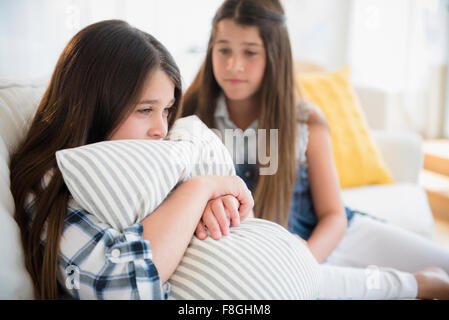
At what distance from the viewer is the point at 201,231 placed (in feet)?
1.83

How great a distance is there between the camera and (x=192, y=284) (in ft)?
1.65

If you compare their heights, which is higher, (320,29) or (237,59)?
(320,29)

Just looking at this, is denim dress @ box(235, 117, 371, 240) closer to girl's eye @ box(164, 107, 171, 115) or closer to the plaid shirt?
girl's eye @ box(164, 107, 171, 115)

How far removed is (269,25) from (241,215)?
0.53 meters

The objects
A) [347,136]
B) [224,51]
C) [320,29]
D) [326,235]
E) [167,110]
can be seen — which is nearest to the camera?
[167,110]

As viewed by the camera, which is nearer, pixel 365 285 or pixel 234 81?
pixel 365 285

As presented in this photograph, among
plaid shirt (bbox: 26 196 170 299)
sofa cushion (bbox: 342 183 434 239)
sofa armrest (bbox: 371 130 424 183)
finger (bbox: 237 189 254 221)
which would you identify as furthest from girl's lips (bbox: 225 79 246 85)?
sofa armrest (bbox: 371 130 424 183)

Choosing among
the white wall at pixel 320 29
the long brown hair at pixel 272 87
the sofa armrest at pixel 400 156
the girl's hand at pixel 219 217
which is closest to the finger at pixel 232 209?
the girl's hand at pixel 219 217

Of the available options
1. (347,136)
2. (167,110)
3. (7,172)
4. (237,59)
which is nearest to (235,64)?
(237,59)

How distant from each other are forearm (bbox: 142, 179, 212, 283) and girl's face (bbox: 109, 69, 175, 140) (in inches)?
5.3

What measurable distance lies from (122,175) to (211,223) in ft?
0.49

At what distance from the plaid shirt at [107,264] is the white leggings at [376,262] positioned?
0.33 meters

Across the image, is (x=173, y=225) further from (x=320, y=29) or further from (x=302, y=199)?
(x=320, y=29)

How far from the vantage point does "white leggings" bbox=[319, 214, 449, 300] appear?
0.77 metres
